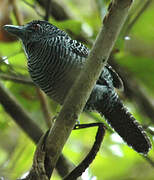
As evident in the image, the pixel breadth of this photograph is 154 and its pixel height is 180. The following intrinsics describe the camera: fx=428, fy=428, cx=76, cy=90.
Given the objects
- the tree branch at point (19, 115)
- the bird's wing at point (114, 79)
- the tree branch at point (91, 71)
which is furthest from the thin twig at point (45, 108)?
the tree branch at point (91, 71)

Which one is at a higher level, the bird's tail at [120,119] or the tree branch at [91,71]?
the tree branch at [91,71]

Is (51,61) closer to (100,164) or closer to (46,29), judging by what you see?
(46,29)

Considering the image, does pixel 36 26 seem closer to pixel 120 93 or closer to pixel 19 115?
pixel 19 115

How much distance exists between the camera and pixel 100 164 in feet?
12.1

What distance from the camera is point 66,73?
2.38 meters

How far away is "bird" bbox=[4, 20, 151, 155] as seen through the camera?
2430mm

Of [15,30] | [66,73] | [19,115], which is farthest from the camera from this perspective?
[19,115]

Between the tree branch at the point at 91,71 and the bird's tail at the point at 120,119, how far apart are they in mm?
889

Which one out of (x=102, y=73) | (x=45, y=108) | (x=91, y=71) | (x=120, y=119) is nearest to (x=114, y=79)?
(x=102, y=73)

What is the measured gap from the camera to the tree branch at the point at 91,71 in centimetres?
164

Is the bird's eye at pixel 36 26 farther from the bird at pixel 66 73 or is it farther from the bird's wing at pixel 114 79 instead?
the bird's wing at pixel 114 79

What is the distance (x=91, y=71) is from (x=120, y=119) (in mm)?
1060

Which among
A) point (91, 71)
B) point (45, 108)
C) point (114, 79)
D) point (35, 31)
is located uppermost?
point (91, 71)

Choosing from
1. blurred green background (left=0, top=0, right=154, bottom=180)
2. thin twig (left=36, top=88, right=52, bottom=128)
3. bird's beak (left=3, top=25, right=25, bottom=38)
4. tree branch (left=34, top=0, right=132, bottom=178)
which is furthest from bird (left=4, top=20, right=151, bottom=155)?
tree branch (left=34, top=0, right=132, bottom=178)
